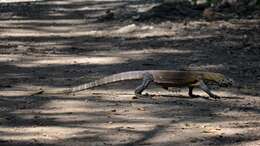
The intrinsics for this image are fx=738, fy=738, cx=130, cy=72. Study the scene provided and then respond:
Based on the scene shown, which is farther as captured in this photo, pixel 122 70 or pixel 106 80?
pixel 122 70

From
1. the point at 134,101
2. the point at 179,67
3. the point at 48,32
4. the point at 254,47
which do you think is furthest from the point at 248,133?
the point at 48,32

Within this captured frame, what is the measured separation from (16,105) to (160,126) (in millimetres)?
1947

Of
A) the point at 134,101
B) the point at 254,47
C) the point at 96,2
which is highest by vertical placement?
the point at 134,101

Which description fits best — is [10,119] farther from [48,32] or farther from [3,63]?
[48,32]

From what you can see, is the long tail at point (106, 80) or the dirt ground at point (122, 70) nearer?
the dirt ground at point (122, 70)

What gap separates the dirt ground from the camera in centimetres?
661

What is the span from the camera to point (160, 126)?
22.7 feet

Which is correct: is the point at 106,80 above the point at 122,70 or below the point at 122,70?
above

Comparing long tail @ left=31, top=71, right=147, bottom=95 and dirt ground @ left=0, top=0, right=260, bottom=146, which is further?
long tail @ left=31, top=71, right=147, bottom=95

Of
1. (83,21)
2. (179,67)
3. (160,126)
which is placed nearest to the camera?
(160,126)

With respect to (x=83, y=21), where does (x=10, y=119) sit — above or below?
above

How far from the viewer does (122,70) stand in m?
11.1

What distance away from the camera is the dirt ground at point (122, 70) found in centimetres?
661

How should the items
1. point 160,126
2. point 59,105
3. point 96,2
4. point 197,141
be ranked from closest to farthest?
point 197,141
point 160,126
point 59,105
point 96,2
